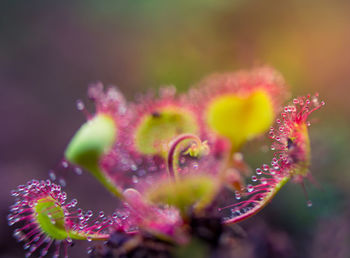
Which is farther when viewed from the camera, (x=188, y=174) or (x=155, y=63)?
(x=155, y=63)

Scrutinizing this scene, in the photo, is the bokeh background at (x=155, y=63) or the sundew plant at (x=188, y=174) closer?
the sundew plant at (x=188, y=174)

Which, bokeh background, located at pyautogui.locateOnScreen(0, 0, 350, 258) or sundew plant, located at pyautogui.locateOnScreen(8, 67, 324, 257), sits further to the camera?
bokeh background, located at pyautogui.locateOnScreen(0, 0, 350, 258)

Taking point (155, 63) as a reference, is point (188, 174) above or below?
below

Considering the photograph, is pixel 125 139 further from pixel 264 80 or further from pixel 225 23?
pixel 225 23

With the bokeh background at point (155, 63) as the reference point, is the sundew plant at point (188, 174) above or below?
below

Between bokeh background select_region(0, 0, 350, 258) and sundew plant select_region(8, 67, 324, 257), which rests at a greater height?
bokeh background select_region(0, 0, 350, 258)
